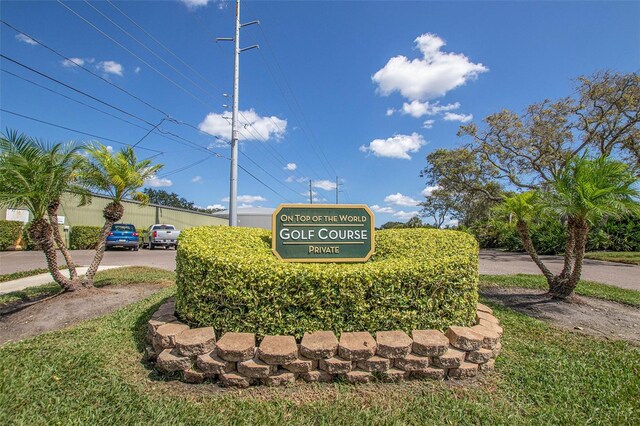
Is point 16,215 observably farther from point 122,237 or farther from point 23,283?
point 23,283

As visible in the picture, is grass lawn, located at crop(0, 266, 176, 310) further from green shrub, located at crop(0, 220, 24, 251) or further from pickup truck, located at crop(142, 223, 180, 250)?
pickup truck, located at crop(142, 223, 180, 250)

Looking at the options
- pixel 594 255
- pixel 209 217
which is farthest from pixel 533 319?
pixel 209 217

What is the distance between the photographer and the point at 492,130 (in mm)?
18094

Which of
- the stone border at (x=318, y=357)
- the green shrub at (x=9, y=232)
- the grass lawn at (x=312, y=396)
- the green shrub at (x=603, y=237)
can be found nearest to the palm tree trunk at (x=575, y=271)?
the grass lawn at (x=312, y=396)

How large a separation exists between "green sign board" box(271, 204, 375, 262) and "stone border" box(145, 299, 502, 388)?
1203mm

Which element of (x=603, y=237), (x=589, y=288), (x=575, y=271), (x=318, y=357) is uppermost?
(x=603, y=237)

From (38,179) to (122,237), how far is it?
12115 millimetres

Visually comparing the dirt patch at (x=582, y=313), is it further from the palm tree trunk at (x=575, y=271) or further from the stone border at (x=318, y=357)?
the stone border at (x=318, y=357)

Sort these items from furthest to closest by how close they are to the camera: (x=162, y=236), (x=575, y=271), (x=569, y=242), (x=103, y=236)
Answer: (x=162, y=236) < (x=103, y=236) < (x=569, y=242) < (x=575, y=271)

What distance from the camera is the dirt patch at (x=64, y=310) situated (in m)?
3.87

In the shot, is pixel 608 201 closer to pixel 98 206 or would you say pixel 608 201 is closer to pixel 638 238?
pixel 638 238

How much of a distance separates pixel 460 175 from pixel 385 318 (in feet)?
66.9

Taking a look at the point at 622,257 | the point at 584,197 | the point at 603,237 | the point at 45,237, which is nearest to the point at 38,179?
the point at 45,237

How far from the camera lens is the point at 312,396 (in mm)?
2350
